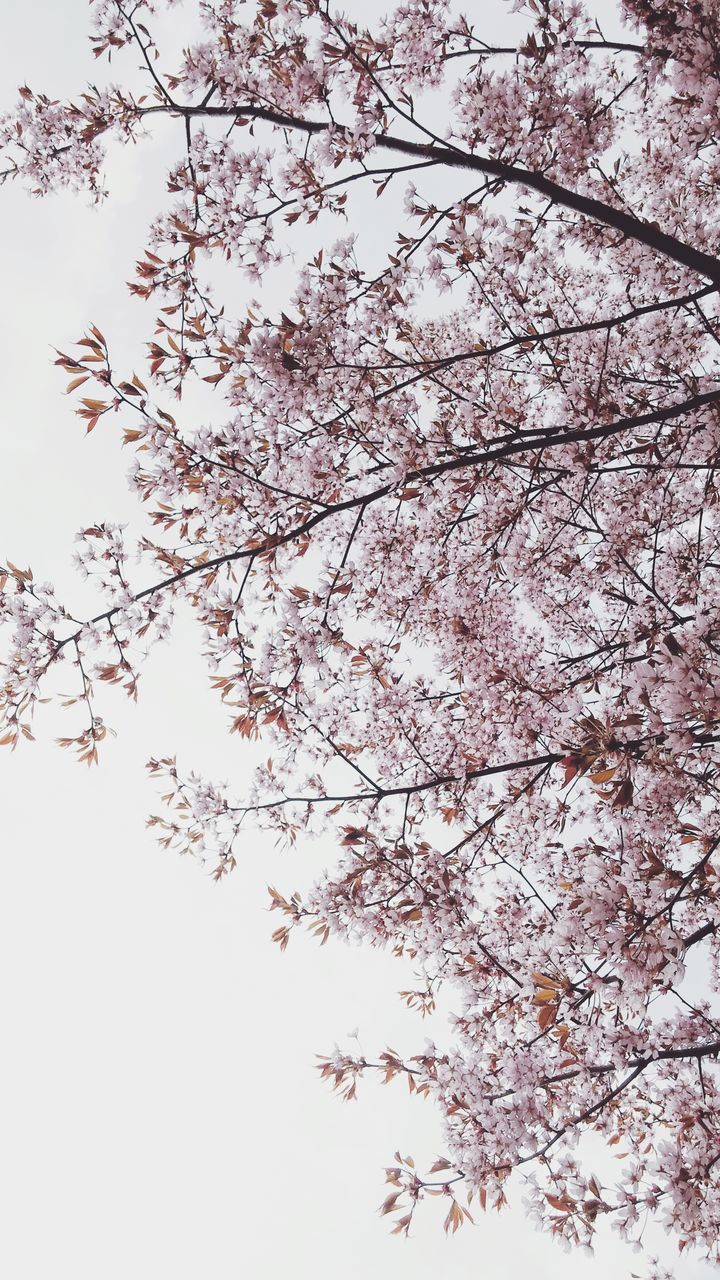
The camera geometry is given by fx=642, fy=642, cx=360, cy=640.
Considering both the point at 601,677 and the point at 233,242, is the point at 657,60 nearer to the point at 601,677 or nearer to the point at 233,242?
the point at 233,242

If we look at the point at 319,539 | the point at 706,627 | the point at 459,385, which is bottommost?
the point at 706,627

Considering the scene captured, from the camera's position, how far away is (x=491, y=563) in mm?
4828

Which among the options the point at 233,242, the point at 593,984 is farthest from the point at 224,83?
the point at 593,984

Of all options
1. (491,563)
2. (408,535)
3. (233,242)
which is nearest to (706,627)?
(408,535)

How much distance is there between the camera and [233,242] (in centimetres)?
328

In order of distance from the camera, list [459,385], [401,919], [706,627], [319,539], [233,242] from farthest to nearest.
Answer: [459,385] → [319,539] → [401,919] → [233,242] → [706,627]

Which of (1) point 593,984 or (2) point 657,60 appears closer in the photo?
(1) point 593,984

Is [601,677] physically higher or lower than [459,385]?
lower

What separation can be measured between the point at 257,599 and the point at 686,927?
12.0ft

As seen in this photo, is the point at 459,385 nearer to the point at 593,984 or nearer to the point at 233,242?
the point at 233,242

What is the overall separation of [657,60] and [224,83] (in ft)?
7.09

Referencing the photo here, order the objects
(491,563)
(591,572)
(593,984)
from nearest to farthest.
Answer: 1. (593,984)
2. (491,563)
3. (591,572)

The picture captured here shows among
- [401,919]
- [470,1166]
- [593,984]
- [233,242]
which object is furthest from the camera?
[401,919]

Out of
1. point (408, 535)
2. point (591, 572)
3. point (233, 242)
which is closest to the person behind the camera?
point (233, 242)
